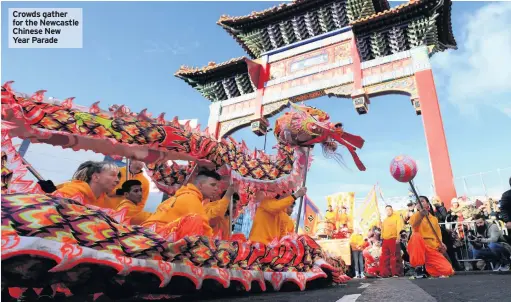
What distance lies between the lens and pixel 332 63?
10109 millimetres

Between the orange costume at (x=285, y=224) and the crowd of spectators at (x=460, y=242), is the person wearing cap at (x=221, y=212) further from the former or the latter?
the crowd of spectators at (x=460, y=242)

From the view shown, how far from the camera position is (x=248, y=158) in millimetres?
2922

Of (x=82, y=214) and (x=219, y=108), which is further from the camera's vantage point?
(x=219, y=108)

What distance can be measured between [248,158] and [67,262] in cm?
175

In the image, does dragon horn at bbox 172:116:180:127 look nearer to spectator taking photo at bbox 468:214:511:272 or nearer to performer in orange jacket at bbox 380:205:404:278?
performer in orange jacket at bbox 380:205:404:278

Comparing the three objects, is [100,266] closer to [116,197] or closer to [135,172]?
[116,197]

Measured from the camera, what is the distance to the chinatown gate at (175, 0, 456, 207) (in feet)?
28.8

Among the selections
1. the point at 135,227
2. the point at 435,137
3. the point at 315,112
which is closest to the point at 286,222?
the point at 315,112

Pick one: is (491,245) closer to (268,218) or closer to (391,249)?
(391,249)

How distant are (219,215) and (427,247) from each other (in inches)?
109

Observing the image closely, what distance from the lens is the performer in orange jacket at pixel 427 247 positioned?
3912 mm

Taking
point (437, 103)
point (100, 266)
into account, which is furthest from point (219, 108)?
point (100, 266)

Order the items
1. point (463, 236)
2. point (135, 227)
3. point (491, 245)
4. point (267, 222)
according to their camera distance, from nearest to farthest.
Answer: point (135, 227)
point (267, 222)
point (491, 245)
point (463, 236)

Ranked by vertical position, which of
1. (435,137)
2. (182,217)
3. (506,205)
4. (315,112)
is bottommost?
(506,205)
